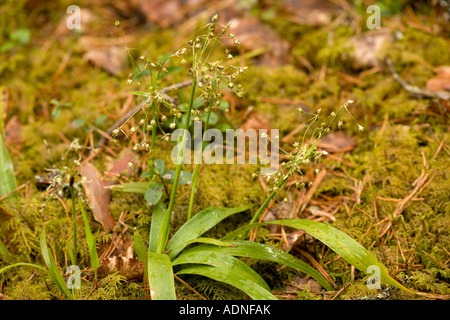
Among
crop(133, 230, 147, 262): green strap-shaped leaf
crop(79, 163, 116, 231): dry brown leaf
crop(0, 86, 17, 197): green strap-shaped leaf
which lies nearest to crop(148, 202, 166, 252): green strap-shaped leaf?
crop(133, 230, 147, 262): green strap-shaped leaf

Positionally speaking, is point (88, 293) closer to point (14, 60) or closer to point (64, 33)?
point (14, 60)

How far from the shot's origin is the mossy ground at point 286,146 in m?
2.16

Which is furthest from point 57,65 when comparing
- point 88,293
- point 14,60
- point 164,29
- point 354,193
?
point 354,193

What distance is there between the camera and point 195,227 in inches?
83.5

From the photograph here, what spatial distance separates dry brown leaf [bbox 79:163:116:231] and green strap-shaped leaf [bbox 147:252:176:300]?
60 cm

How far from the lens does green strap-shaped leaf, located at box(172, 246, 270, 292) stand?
1.88 m

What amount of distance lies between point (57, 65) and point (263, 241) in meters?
2.99

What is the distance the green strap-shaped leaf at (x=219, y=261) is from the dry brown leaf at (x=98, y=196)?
2.16ft

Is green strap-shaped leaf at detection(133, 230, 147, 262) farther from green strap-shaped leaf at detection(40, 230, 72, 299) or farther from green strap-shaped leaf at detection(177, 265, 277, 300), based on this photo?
A: green strap-shaped leaf at detection(40, 230, 72, 299)

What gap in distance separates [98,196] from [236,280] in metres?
1.17

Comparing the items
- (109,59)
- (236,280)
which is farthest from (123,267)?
(109,59)

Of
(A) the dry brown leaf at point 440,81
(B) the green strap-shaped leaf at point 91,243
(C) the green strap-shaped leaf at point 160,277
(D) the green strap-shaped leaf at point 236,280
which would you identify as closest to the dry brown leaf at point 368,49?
(A) the dry brown leaf at point 440,81
